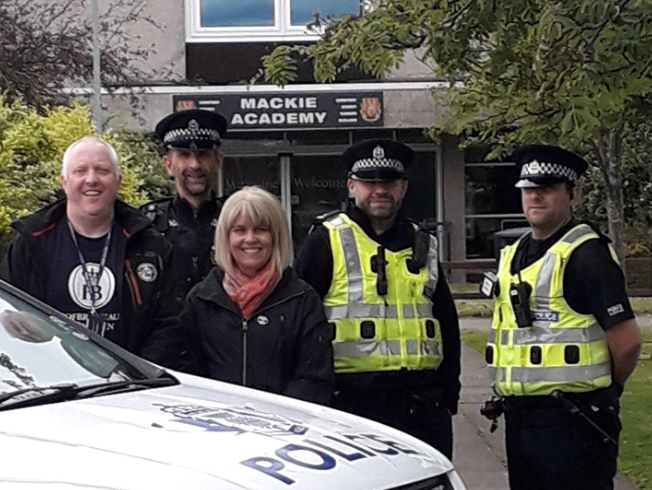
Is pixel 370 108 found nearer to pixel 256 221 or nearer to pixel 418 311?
pixel 418 311

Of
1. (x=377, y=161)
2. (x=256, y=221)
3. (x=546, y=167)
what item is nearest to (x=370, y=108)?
(x=377, y=161)

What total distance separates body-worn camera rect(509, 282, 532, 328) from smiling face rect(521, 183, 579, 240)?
0.23 meters

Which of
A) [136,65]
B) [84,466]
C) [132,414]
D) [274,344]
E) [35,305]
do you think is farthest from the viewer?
[136,65]

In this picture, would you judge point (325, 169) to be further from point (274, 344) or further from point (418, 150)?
point (274, 344)

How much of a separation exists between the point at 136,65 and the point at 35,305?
15.5 meters

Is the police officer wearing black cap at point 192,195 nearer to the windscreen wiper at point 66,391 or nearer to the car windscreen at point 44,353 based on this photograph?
the car windscreen at point 44,353

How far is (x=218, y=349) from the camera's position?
4496mm

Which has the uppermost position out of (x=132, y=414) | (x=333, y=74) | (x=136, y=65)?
(x=136, y=65)

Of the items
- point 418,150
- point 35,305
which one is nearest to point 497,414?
point 35,305

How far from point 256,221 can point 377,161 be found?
2.52 feet

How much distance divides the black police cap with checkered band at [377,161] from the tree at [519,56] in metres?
0.82

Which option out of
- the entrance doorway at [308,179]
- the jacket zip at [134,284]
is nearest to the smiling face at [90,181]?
the jacket zip at [134,284]

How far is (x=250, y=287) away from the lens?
177 inches

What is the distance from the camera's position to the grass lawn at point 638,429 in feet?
24.7
